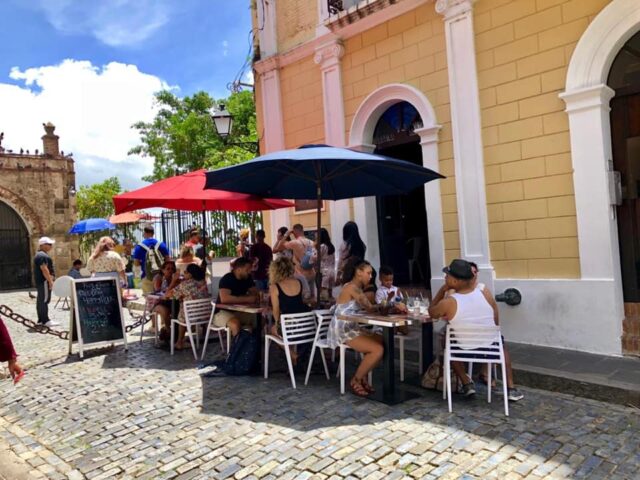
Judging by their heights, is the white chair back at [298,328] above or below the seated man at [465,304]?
below

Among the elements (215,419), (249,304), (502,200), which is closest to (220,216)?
(249,304)

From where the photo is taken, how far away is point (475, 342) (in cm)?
418

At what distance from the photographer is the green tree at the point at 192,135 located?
57.8 ft

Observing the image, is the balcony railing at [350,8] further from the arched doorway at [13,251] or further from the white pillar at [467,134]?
the arched doorway at [13,251]

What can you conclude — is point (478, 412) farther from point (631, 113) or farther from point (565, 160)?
point (631, 113)

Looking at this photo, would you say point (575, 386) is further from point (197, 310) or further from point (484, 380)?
point (197, 310)

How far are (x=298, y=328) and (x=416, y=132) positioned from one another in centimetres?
348

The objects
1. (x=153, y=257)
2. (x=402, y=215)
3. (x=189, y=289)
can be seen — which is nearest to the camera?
(x=189, y=289)

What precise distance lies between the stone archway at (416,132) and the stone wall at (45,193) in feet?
58.0

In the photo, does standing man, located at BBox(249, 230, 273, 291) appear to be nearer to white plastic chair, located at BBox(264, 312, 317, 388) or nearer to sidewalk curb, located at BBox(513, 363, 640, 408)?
white plastic chair, located at BBox(264, 312, 317, 388)

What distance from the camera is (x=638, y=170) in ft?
18.1

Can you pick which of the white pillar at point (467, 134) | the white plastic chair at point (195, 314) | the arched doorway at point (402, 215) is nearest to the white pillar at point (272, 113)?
the arched doorway at point (402, 215)

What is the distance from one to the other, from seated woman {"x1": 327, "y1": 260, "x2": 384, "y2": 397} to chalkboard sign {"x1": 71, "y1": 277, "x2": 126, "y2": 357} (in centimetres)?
362

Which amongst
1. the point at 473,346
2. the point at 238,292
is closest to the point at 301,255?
the point at 238,292
